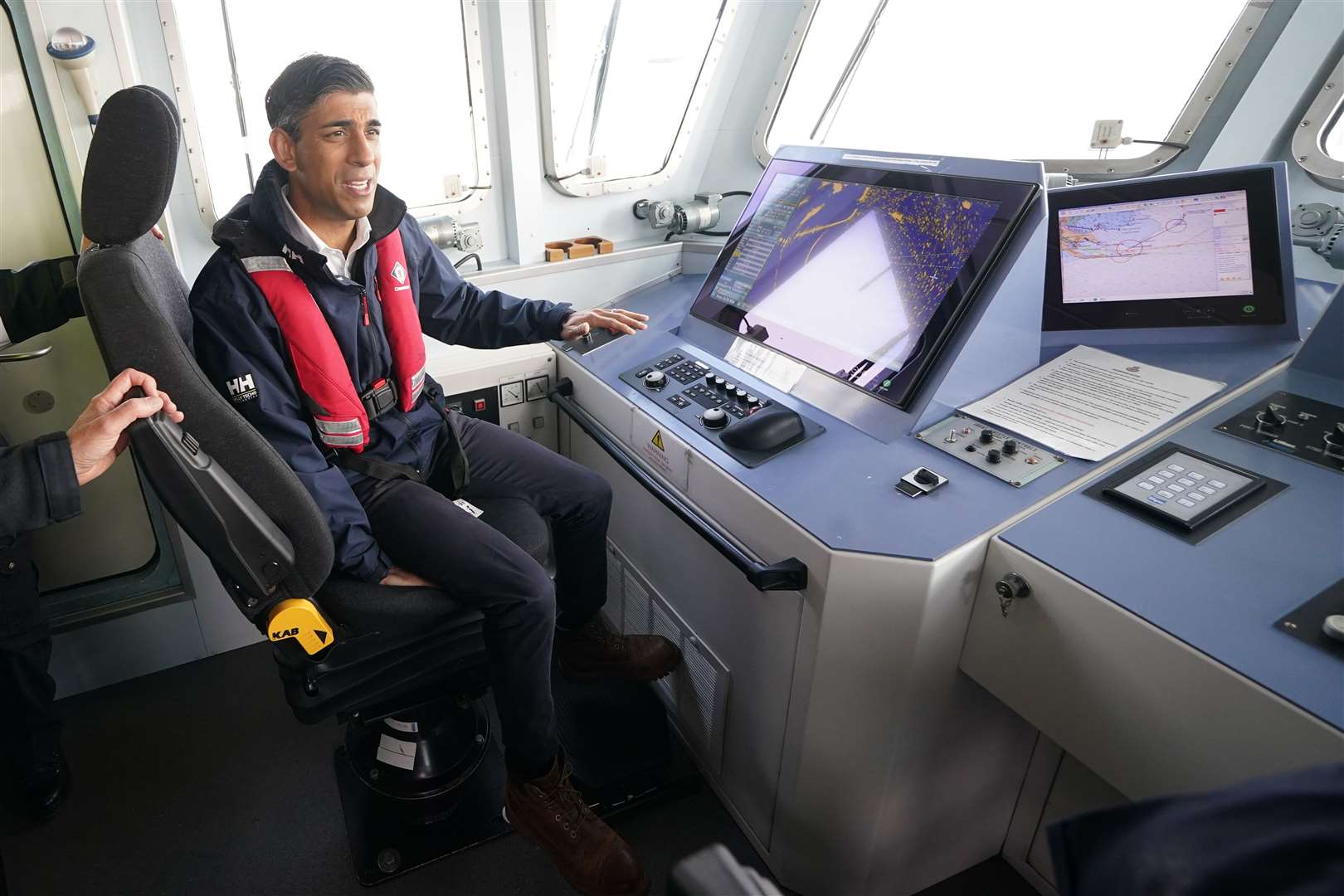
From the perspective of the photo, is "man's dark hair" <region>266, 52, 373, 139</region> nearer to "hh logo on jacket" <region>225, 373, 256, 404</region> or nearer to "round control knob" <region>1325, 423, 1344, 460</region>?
"hh logo on jacket" <region>225, 373, 256, 404</region>

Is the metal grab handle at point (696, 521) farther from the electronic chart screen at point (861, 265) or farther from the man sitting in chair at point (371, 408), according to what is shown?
the electronic chart screen at point (861, 265)

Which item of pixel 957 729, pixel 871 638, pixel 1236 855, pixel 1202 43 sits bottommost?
pixel 957 729

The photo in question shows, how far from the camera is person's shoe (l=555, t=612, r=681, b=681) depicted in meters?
1.90

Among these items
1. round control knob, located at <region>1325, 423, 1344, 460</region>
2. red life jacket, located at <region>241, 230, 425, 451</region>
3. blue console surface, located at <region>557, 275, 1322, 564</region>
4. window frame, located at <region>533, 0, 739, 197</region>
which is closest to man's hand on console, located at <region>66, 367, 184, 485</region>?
red life jacket, located at <region>241, 230, 425, 451</region>

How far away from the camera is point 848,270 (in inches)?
68.3

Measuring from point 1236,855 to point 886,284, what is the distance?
4.19ft

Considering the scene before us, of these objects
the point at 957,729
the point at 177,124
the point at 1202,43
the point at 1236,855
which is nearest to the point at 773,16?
the point at 1202,43

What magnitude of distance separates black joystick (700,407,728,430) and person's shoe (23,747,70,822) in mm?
1725

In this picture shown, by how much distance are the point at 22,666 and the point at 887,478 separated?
1.90 metres

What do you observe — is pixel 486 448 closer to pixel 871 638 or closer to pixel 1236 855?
pixel 871 638

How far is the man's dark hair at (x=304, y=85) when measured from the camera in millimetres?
1387

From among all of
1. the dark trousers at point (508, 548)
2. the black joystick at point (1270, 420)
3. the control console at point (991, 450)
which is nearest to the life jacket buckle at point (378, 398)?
the dark trousers at point (508, 548)

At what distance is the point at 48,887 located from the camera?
165cm

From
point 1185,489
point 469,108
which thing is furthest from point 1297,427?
point 469,108
